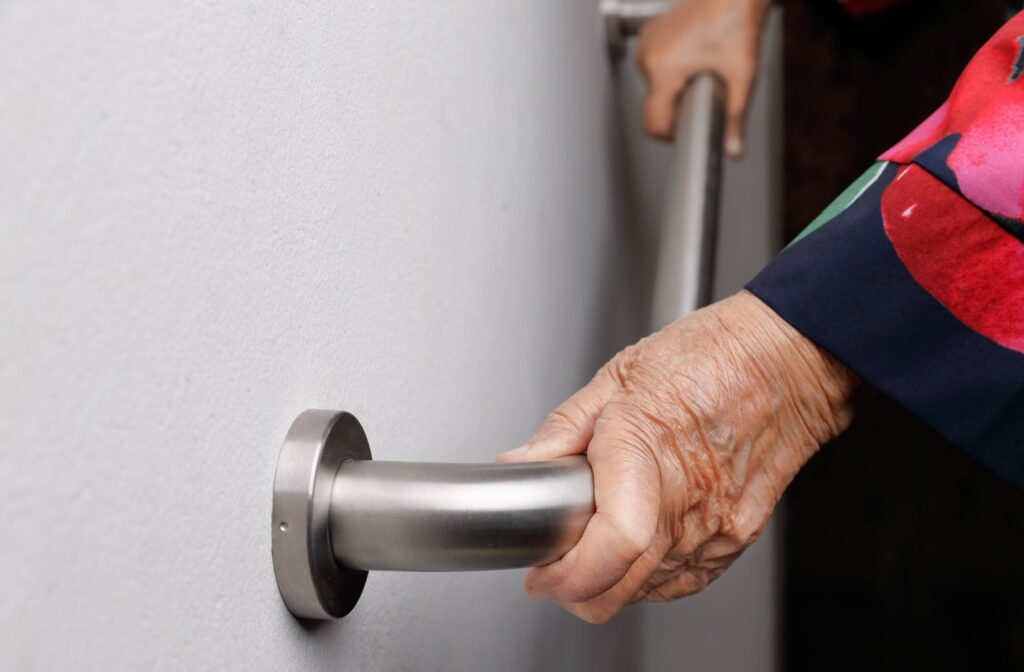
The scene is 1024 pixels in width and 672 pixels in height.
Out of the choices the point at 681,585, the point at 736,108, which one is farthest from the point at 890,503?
the point at 681,585

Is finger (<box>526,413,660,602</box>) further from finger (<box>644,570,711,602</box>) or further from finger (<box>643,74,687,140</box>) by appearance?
finger (<box>643,74,687,140</box>)

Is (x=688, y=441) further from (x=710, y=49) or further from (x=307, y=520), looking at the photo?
(x=710, y=49)

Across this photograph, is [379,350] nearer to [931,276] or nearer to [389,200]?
[389,200]

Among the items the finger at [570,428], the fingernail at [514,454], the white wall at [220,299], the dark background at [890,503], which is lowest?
the dark background at [890,503]

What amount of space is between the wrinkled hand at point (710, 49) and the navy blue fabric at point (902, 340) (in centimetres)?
36

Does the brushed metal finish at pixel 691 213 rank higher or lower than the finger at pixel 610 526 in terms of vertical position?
lower

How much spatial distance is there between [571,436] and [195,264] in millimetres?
154

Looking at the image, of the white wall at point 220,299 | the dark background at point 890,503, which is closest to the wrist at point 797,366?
the white wall at point 220,299

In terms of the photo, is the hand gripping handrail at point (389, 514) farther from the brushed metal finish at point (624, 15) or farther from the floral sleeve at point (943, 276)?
the brushed metal finish at point (624, 15)

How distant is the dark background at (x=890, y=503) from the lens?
3.50 ft

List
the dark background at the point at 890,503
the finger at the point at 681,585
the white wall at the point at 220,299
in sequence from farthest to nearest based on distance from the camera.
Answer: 1. the dark background at the point at 890,503
2. the finger at the point at 681,585
3. the white wall at the point at 220,299

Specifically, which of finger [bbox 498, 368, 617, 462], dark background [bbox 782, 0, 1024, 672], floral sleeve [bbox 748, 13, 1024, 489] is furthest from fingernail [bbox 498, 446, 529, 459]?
dark background [bbox 782, 0, 1024, 672]

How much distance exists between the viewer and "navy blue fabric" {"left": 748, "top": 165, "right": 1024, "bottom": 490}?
0.32 meters

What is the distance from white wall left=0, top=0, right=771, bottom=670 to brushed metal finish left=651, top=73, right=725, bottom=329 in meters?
0.15
